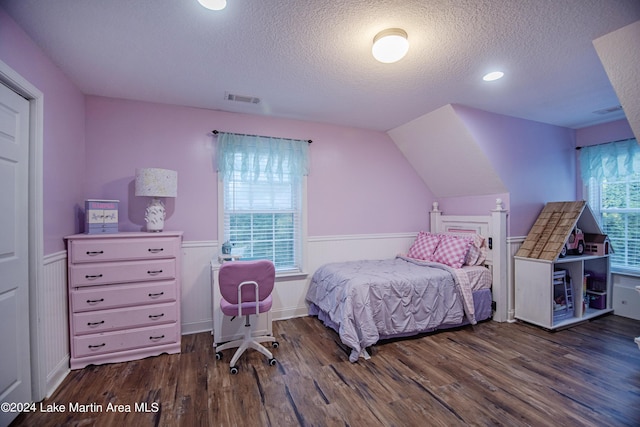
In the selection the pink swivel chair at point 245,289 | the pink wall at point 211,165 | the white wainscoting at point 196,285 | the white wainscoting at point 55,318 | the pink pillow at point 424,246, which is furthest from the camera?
the pink pillow at point 424,246

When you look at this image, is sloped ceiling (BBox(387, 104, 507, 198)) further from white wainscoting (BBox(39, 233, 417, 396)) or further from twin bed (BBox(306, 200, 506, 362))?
white wainscoting (BBox(39, 233, 417, 396))

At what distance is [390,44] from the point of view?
181 cm

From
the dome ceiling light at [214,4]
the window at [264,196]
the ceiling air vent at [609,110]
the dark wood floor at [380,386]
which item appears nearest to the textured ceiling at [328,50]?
the dome ceiling light at [214,4]

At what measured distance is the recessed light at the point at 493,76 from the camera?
2.39m

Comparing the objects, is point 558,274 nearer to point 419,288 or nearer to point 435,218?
point 435,218

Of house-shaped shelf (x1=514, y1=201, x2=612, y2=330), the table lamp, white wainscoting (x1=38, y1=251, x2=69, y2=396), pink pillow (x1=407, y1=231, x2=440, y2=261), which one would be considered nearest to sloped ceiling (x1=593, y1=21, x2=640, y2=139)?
house-shaped shelf (x1=514, y1=201, x2=612, y2=330)

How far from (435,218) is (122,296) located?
13.1 ft

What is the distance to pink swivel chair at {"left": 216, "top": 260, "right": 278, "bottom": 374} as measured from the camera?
2297 millimetres

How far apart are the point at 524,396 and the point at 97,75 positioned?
4.15m

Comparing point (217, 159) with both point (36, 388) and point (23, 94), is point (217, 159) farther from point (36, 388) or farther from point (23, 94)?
point (36, 388)

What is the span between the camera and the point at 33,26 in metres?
1.77

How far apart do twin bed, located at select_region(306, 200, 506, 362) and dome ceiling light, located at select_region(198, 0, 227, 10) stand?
2.32 m

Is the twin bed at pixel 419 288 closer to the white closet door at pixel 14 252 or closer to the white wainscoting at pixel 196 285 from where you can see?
the white wainscoting at pixel 196 285

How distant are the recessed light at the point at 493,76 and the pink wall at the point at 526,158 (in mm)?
591
